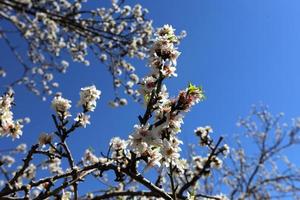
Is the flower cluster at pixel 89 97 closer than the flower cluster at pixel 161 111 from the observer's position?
No

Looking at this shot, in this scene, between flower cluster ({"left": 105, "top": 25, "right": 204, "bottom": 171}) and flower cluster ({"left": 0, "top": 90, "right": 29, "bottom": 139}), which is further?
flower cluster ({"left": 0, "top": 90, "right": 29, "bottom": 139})

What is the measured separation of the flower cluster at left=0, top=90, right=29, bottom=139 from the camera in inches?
108

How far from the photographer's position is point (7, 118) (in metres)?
2.79

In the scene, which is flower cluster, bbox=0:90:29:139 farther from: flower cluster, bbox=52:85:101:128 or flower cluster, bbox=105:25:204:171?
flower cluster, bbox=105:25:204:171

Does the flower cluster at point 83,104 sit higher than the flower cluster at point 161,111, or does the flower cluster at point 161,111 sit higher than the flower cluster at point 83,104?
the flower cluster at point 83,104

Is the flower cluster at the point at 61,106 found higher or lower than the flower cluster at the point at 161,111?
higher

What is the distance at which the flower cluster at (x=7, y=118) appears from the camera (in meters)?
2.75

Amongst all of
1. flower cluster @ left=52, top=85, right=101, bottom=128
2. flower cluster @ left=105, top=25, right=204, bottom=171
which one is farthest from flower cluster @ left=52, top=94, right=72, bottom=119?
flower cluster @ left=105, top=25, right=204, bottom=171

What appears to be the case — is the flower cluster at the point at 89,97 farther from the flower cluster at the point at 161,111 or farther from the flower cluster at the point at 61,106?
the flower cluster at the point at 161,111

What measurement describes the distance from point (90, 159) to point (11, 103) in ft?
7.95

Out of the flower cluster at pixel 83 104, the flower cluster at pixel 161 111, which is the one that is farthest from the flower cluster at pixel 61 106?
the flower cluster at pixel 161 111

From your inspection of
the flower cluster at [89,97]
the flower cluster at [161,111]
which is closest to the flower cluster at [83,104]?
the flower cluster at [89,97]

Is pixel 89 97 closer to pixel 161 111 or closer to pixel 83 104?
pixel 83 104

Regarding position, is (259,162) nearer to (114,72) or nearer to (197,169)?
(114,72)
